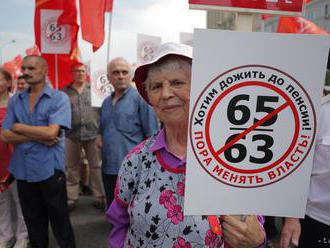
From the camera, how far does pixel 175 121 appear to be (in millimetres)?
1196

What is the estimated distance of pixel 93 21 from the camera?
4.32m

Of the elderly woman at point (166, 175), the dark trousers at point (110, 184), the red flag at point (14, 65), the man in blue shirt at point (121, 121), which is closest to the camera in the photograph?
the elderly woman at point (166, 175)

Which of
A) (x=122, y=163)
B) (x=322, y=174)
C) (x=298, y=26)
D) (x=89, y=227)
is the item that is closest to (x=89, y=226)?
(x=89, y=227)

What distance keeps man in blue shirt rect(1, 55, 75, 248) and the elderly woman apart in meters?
1.49

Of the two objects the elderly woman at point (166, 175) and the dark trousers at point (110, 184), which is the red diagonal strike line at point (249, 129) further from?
the dark trousers at point (110, 184)

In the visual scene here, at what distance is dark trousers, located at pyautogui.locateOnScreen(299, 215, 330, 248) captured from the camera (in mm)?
1555

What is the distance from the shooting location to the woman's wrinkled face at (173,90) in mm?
1165

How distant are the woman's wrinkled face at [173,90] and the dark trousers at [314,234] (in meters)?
0.85

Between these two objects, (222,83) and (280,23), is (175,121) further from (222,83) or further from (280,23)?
(280,23)

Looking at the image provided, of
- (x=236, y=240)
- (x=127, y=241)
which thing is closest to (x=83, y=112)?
(x=127, y=241)

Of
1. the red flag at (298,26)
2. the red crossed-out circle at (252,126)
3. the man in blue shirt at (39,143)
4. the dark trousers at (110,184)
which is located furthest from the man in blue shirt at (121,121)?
the red crossed-out circle at (252,126)

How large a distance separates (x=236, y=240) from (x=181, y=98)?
473 mm

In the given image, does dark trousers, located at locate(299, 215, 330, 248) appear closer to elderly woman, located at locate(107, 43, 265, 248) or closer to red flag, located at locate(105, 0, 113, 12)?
elderly woman, located at locate(107, 43, 265, 248)

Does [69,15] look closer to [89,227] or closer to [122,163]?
[89,227]
